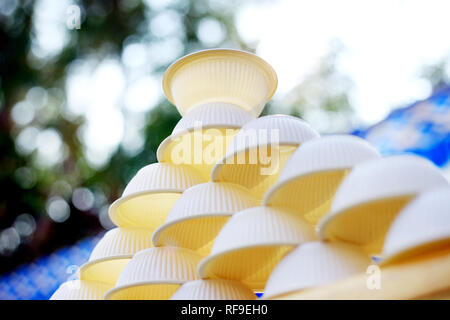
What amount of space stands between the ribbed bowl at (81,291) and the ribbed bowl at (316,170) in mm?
467

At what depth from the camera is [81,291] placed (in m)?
0.99

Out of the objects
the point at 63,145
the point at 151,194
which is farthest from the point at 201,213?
the point at 63,145

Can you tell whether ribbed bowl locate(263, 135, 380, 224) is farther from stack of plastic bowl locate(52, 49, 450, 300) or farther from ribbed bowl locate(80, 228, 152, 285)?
ribbed bowl locate(80, 228, 152, 285)

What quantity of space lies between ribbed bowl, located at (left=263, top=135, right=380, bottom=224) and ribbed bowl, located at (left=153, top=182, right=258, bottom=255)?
0.32ft

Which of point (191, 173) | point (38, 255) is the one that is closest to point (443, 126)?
point (191, 173)

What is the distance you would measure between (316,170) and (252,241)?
0.12 m

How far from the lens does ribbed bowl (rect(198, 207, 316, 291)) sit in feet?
2.14

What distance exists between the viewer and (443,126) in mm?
1979

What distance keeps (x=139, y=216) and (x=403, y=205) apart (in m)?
0.57

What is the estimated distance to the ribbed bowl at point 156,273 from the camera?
2.58 feet

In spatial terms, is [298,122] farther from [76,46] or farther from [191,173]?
[76,46]

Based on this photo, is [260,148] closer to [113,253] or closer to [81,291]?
[113,253]

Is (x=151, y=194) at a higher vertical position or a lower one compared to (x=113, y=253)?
higher

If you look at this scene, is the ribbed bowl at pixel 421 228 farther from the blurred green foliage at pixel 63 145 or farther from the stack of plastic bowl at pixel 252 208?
the blurred green foliage at pixel 63 145
